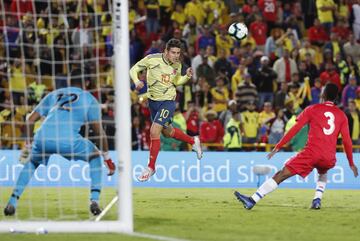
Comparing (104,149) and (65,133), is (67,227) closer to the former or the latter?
(65,133)

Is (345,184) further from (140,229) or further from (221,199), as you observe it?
(140,229)

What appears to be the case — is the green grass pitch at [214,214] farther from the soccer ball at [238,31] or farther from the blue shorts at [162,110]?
the soccer ball at [238,31]

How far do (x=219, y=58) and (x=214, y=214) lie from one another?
450 inches

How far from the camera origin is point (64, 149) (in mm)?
12109

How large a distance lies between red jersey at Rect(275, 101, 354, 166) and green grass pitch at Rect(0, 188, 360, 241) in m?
0.78

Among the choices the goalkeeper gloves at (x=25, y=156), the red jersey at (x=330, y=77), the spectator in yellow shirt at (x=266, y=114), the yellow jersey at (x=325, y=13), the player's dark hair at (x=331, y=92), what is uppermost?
the yellow jersey at (x=325, y=13)

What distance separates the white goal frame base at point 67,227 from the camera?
10750 mm

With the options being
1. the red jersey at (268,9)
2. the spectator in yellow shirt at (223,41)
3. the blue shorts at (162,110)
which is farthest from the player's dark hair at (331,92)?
the red jersey at (268,9)

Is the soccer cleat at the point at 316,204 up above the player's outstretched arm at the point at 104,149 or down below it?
below

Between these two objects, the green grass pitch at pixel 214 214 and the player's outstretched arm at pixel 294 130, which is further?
the player's outstretched arm at pixel 294 130

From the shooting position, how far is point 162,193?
16875mm

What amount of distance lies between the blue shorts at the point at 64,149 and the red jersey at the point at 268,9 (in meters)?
14.2

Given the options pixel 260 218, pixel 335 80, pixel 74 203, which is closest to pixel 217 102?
pixel 335 80

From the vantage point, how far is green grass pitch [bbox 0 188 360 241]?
34.9 ft
